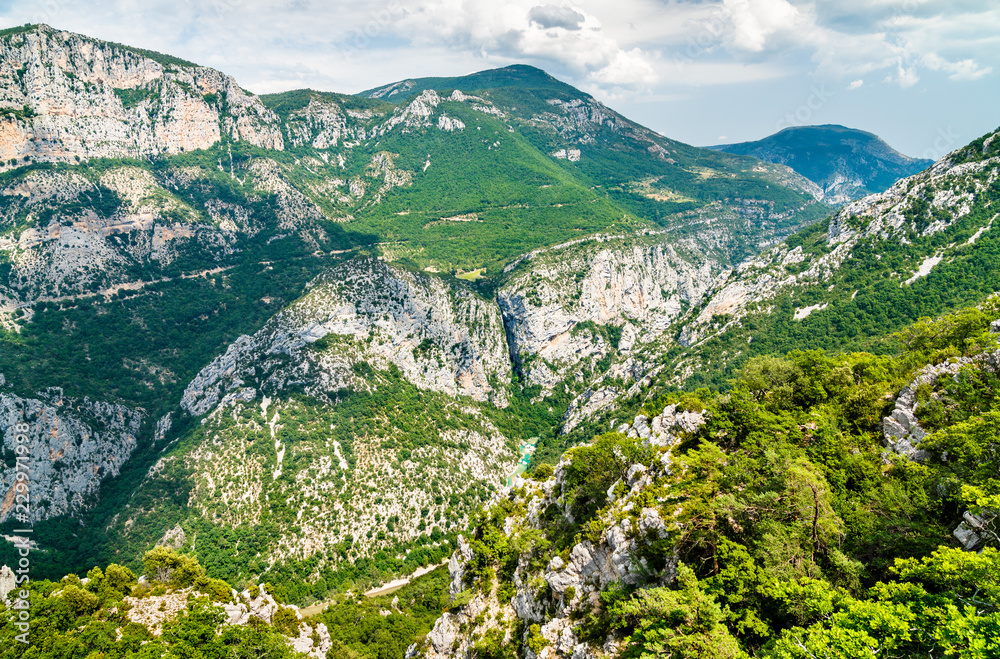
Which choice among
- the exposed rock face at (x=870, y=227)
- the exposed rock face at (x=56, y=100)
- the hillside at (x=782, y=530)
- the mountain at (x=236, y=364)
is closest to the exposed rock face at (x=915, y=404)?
the hillside at (x=782, y=530)

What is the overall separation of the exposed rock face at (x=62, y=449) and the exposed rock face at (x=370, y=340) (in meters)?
17.2

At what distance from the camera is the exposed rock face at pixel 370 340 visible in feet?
401

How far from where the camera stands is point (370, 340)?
453ft

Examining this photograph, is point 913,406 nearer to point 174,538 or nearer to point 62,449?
point 174,538

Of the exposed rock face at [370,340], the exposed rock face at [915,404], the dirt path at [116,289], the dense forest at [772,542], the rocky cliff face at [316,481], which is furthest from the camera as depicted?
the dirt path at [116,289]

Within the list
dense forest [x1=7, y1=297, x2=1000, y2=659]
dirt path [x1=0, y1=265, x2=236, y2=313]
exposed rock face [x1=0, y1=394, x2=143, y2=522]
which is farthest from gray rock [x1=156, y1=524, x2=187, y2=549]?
dirt path [x1=0, y1=265, x2=236, y2=313]

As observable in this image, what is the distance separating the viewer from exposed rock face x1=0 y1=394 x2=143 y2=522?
9631cm

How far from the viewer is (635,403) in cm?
12950

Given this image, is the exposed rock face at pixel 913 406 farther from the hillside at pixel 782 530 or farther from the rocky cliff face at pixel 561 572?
the rocky cliff face at pixel 561 572

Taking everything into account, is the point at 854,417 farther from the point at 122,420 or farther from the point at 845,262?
the point at 122,420

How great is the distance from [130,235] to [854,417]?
699ft

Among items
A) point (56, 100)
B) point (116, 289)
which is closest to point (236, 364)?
point (116, 289)

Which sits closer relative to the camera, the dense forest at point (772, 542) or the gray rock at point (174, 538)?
the dense forest at point (772, 542)

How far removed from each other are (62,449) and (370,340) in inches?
2842
